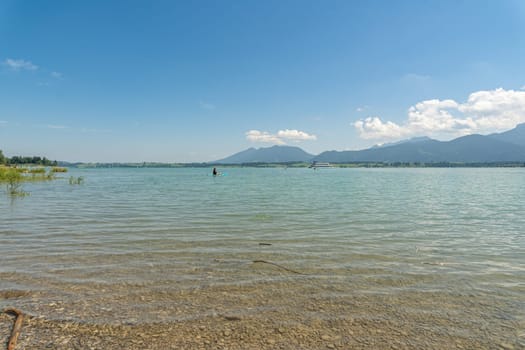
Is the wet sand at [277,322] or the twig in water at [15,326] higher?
the twig in water at [15,326]

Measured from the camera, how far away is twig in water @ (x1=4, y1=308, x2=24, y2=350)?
5.82m

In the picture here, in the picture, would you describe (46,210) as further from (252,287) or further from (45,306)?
(252,287)

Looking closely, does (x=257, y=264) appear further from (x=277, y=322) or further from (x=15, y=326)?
(x=15, y=326)

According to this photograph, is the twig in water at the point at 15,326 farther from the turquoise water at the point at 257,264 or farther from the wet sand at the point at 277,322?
the turquoise water at the point at 257,264

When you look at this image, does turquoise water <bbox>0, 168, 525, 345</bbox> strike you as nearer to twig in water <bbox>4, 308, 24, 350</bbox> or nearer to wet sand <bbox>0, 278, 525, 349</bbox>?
wet sand <bbox>0, 278, 525, 349</bbox>

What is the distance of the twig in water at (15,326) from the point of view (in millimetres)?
5816

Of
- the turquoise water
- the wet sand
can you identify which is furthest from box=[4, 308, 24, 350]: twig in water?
the turquoise water

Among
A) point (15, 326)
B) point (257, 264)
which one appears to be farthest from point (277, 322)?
point (15, 326)

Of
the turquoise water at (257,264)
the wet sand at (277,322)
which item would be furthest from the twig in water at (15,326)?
the turquoise water at (257,264)

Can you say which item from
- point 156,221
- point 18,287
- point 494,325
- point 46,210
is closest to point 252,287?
point 494,325

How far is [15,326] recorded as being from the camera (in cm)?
647

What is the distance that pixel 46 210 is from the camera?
2555 centimetres

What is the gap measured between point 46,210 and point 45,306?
22.3 meters

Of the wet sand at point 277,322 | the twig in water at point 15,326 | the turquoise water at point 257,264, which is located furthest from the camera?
the turquoise water at point 257,264
